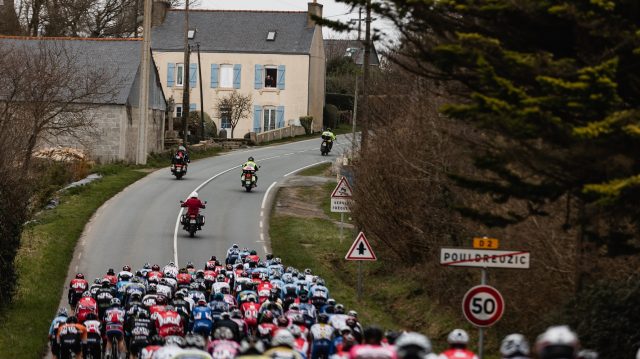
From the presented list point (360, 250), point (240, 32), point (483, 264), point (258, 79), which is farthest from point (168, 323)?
point (240, 32)

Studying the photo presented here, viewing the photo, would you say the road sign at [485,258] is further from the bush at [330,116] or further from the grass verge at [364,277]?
the bush at [330,116]

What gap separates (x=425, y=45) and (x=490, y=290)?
3645 mm

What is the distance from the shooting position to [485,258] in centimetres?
1623

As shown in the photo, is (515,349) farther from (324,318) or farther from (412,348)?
(324,318)

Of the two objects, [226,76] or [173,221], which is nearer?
[173,221]

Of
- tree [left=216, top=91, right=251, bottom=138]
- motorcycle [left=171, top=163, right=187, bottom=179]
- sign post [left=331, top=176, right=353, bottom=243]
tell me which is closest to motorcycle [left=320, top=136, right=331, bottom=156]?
tree [left=216, top=91, right=251, bottom=138]

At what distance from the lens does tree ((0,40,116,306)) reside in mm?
25734

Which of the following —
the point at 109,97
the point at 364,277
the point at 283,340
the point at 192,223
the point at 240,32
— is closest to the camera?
the point at 283,340

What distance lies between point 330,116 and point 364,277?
185ft

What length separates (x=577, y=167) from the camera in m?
14.0

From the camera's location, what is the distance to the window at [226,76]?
78.9 m

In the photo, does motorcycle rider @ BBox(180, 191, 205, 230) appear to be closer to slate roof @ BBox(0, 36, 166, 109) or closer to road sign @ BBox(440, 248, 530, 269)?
slate roof @ BBox(0, 36, 166, 109)

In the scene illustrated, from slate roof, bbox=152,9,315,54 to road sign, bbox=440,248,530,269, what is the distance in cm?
6204

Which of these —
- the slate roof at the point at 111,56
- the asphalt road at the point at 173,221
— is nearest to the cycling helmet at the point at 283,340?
the asphalt road at the point at 173,221
